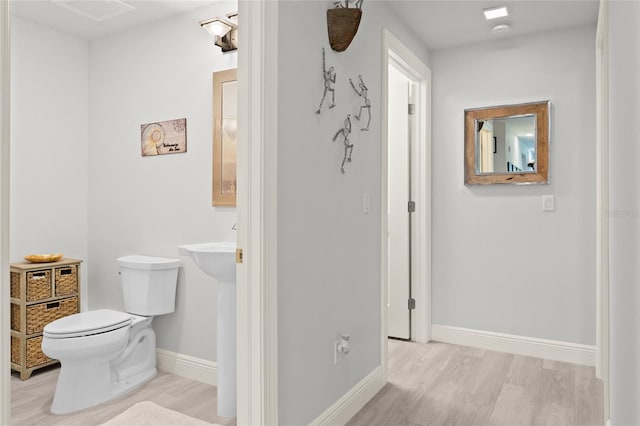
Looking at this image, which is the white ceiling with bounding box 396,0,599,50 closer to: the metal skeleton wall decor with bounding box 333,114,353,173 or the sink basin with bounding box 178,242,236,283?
the metal skeleton wall decor with bounding box 333,114,353,173

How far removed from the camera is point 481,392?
8.68ft

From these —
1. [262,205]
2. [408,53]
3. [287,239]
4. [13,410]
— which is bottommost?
[13,410]

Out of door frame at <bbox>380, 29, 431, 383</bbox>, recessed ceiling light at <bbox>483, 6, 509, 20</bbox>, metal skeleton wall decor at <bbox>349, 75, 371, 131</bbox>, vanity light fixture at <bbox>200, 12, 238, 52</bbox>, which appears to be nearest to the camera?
metal skeleton wall decor at <bbox>349, 75, 371, 131</bbox>

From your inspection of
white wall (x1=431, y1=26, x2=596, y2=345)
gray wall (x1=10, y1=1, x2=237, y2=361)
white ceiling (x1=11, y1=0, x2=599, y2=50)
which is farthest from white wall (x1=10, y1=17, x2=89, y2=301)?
white wall (x1=431, y1=26, x2=596, y2=345)

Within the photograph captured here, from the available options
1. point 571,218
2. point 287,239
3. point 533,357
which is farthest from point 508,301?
point 287,239

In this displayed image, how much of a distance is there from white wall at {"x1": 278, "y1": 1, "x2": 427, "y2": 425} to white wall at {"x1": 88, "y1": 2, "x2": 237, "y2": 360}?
0.81 m

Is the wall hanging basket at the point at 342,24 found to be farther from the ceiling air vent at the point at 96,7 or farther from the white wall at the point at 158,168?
the ceiling air vent at the point at 96,7

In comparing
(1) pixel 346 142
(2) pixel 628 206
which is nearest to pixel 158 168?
(1) pixel 346 142

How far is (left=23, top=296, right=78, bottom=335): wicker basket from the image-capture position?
2949 mm

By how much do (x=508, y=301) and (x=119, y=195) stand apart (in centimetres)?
296

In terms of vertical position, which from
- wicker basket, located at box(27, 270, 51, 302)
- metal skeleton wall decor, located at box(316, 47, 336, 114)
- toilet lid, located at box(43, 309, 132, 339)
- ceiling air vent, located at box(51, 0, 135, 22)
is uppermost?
ceiling air vent, located at box(51, 0, 135, 22)

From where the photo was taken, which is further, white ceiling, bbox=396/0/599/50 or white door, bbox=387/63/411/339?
white door, bbox=387/63/411/339

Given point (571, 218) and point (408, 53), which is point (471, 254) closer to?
point (571, 218)

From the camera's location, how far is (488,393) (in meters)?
2.63
